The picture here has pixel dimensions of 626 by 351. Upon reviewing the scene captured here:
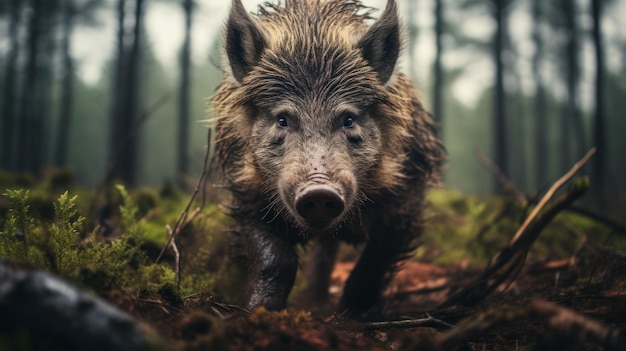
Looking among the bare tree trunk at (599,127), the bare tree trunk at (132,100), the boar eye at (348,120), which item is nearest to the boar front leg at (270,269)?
the boar eye at (348,120)

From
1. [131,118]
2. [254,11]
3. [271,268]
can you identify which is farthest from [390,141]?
[131,118]

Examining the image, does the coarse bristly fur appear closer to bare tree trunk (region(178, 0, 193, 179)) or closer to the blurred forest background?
the blurred forest background

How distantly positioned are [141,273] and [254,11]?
2.72 metres

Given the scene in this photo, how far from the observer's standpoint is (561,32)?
87.0ft

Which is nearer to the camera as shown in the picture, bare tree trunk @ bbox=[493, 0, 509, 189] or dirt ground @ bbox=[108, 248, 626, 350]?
dirt ground @ bbox=[108, 248, 626, 350]

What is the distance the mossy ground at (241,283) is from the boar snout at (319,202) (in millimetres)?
594

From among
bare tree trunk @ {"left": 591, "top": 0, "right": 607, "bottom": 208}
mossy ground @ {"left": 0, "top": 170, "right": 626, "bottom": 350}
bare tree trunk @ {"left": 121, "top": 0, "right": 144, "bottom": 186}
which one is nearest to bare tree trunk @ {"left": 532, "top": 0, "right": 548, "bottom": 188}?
bare tree trunk @ {"left": 591, "top": 0, "right": 607, "bottom": 208}

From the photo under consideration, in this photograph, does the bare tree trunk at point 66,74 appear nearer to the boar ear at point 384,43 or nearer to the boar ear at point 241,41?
the boar ear at point 241,41

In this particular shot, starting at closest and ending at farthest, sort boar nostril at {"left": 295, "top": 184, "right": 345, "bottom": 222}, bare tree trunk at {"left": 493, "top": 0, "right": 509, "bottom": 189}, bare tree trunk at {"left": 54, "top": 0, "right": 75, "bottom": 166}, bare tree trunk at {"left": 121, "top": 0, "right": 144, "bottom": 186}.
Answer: boar nostril at {"left": 295, "top": 184, "right": 345, "bottom": 222} < bare tree trunk at {"left": 121, "top": 0, "right": 144, "bottom": 186} < bare tree trunk at {"left": 493, "top": 0, "right": 509, "bottom": 189} < bare tree trunk at {"left": 54, "top": 0, "right": 75, "bottom": 166}

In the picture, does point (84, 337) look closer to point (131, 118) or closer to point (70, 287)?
point (70, 287)

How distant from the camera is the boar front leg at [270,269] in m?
3.36

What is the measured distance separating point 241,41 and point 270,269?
187cm

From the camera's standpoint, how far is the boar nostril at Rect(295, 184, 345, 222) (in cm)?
272

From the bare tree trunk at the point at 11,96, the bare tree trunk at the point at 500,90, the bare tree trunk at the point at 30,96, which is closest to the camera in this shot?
the bare tree trunk at the point at 500,90
